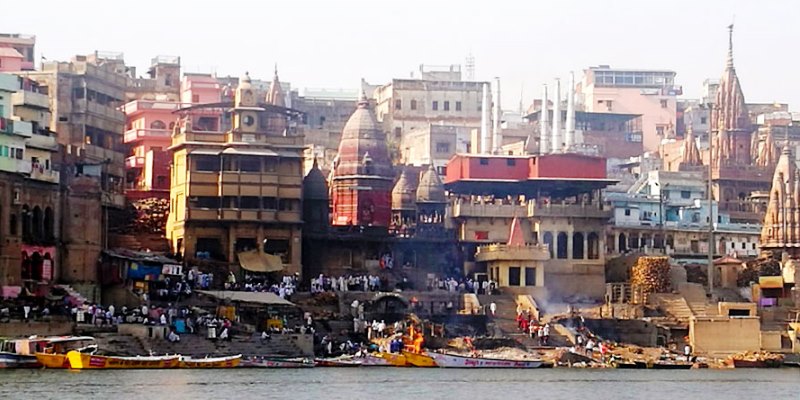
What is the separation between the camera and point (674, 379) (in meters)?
64.0

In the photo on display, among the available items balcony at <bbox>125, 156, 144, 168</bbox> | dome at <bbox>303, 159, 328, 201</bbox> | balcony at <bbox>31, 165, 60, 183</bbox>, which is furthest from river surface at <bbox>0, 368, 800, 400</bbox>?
balcony at <bbox>125, 156, 144, 168</bbox>

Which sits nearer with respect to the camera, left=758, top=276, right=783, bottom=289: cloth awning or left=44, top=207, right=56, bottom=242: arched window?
left=44, top=207, right=56, bottom=242: arched window

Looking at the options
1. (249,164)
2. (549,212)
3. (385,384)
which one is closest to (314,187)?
Result: (249,164)

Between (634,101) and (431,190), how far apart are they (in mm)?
41570

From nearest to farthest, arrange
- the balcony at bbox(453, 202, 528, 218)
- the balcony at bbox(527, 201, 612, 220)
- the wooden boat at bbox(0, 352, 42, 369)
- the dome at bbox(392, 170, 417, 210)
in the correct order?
the wooden boat at bbox(0, 352, 42, 369) → the balcony at bbox(527, 201, 612, 220) → the balcony at bbox(453, 202, 528, 218) → the dome at bbox(392, 170, 417, 210)

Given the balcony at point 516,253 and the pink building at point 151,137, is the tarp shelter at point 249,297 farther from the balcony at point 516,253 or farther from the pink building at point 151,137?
the pink building at point 151,137

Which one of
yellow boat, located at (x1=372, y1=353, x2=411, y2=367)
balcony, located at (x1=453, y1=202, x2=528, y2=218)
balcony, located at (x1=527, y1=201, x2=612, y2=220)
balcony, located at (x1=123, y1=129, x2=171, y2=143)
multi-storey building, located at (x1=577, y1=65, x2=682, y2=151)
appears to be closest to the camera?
yellow boat, located at (x1=372, y1=353, x2=411, y2=367)

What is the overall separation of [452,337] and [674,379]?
1066 cm

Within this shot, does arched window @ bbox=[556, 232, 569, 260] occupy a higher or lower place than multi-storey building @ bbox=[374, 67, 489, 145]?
lower

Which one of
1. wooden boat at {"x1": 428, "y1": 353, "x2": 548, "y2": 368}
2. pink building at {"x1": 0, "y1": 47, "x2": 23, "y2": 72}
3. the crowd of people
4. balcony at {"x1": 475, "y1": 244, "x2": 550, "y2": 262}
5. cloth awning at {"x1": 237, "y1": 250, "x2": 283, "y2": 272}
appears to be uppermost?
pink building at {"x1": 0, "y1": 47, "x2": 23, "y2": 72}

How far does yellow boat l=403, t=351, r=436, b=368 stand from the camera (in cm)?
6656

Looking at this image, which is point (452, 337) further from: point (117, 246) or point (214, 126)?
point (214, 126)

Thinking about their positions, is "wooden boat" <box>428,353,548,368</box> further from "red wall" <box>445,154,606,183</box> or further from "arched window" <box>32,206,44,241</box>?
"red wall" <box>445,154,606,183</box>

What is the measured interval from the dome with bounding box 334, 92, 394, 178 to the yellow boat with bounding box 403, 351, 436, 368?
71.1ft
